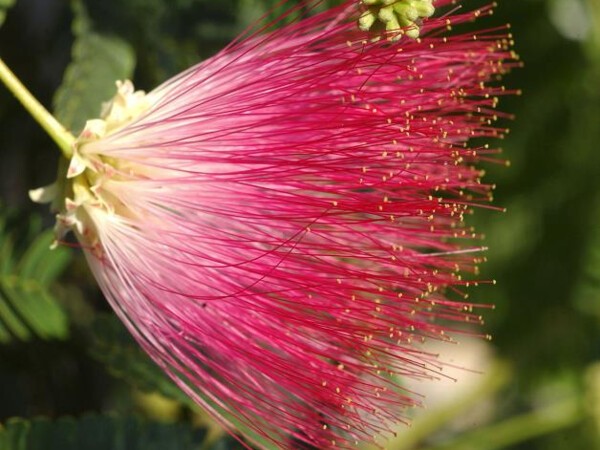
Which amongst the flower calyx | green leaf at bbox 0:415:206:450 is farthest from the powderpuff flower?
green leaf at bbox 0:415:206:450

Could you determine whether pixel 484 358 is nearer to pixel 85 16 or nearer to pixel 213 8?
pixel 213 8

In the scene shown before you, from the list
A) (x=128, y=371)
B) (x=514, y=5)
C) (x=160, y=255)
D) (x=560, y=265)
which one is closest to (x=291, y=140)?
(x=160, y=255)

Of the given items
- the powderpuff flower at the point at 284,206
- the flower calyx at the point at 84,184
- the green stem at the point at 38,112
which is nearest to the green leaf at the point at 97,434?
the powderpuff flower at the point at 284,206

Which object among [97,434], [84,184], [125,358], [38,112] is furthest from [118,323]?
[38,112]

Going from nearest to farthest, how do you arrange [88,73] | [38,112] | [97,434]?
[38,112], [97,434], [88,73]

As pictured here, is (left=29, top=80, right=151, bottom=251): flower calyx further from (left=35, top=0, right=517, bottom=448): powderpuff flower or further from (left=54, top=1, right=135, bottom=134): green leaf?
(left=54, top=1, right=135, bottom=134): green leaf

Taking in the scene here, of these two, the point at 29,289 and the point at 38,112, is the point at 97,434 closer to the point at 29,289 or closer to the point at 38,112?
the point at 29,289

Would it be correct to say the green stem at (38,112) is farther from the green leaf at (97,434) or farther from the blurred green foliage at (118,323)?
the green leaf at (97,434)
